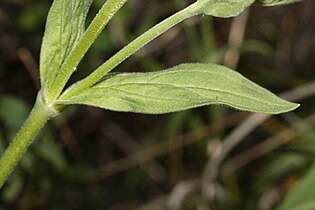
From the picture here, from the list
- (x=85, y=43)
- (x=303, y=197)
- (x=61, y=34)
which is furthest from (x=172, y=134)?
(x=85, y=43)

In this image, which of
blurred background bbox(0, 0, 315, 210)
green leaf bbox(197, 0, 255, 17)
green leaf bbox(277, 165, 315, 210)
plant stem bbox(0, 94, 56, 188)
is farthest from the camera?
blurred background bbox(0, 0, 315, 210)

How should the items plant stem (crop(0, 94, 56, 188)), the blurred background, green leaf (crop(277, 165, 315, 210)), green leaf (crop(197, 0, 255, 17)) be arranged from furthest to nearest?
the blurred background, green leaf (crop(277, 165, 315, 210)), plant stem (crop(0, 94, 56, 188)), green leaf (crop(197, 0, 255, 17))

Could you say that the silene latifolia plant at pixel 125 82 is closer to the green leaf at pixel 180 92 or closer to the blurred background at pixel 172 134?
the green leaf at pixel 180 92

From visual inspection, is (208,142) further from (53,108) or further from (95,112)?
(53,108)

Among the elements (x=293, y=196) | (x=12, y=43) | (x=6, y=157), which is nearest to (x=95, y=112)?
(x=12, y=43)

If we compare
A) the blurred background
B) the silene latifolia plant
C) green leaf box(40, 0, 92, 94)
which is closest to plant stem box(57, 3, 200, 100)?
the silene latifolia plant

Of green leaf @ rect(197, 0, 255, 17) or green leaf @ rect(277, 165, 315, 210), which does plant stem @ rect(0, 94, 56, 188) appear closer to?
green leaf @ rect(197, 0, 255, 17)
